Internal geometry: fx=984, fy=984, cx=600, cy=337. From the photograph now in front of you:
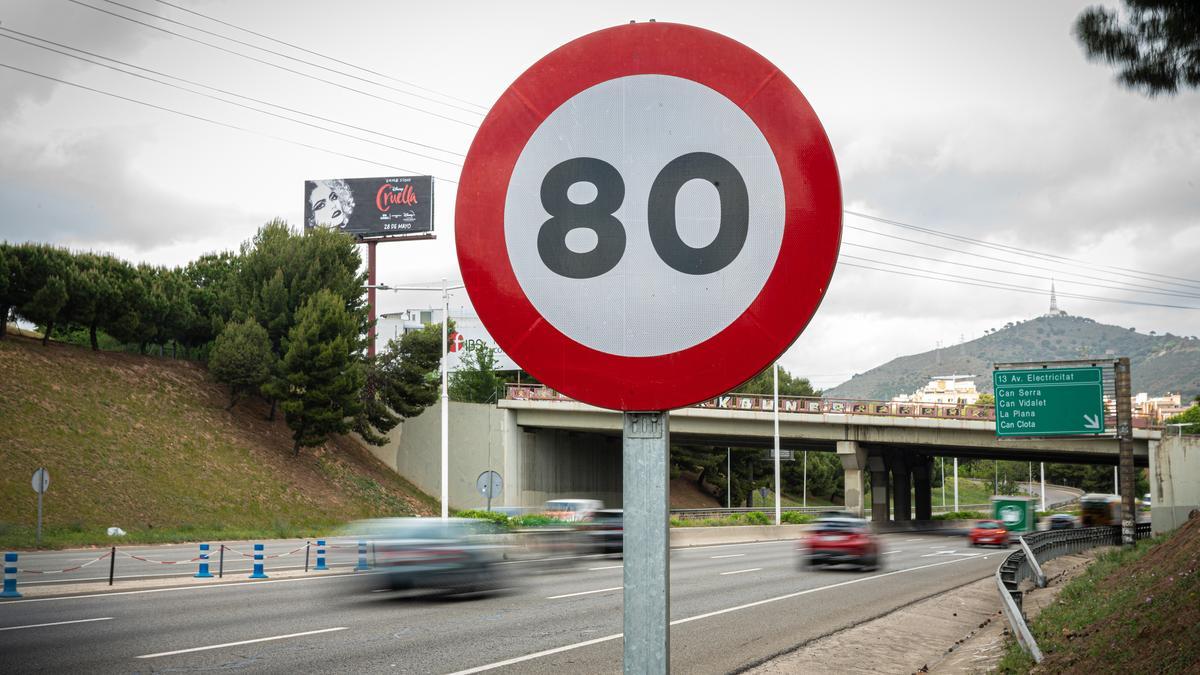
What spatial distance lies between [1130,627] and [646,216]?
897 cm

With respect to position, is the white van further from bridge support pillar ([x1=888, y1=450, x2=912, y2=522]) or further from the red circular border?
bridge support pillar ([x1=888, y1=450, x2=912, y2=522])

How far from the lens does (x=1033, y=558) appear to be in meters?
21.4

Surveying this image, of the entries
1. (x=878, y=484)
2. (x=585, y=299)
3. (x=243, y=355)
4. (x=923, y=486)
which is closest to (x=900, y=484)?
(x=923, y=486)

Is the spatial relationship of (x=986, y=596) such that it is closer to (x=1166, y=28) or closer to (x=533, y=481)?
(x=1166, y=28)

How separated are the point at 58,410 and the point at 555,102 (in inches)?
1969

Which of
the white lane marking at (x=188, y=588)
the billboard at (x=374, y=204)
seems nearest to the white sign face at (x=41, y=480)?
the white lane marking at (x=188, y=588)

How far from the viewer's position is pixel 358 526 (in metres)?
21.2

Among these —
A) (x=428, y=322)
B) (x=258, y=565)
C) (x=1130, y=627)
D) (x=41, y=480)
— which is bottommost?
(x=258, y=565)

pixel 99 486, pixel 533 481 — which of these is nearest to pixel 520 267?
pixel 99 486

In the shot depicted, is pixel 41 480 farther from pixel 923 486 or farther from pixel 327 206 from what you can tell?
pixel 923 486

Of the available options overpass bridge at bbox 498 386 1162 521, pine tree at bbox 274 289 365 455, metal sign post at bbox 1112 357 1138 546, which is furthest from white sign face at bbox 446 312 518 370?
metal sign post at bbox 1112 357 1138 546

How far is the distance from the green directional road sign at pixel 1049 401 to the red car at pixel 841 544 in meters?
13.7

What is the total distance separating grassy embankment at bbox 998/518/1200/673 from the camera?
24.8 feet

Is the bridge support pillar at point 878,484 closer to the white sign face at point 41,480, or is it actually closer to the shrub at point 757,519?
the shrub at point 757,519
